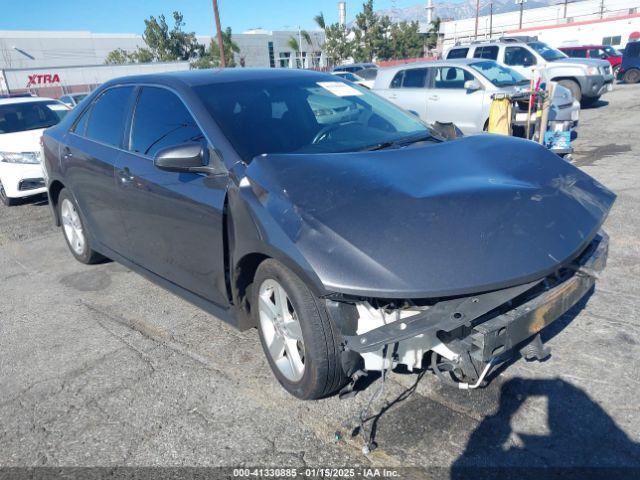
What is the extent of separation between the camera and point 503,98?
820 cm

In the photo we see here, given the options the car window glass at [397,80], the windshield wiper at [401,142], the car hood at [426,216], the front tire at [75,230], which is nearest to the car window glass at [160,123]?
the car hood at [426,216]

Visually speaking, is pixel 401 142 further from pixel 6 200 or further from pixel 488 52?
pixel 488 52

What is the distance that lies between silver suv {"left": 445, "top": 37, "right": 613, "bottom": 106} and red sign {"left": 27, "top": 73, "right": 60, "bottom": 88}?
82.2ft

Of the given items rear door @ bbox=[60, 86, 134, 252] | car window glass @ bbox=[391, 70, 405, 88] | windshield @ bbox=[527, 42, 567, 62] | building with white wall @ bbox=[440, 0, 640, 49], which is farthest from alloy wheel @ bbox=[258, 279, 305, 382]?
building with white wall @ bbox=[440, 0, 640, 49]

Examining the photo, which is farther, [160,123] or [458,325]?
[160,123]

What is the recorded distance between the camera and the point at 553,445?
2383 millimetres

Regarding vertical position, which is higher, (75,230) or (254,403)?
(75,230)

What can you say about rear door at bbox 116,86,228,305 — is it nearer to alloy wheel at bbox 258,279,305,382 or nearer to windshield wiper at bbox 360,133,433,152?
alloy wheel at bbox 258,279,305,382

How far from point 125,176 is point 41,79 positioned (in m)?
31.6

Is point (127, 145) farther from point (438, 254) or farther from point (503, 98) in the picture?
point (503, 98)

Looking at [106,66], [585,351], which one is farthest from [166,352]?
[106,66]

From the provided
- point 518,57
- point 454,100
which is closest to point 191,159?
point 454,100

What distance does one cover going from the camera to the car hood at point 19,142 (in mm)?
7824

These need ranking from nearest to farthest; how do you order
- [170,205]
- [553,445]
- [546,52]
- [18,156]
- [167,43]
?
1. [553,445]
2. [170,205]
3. [18,156]
4. [546,52]
5. [167,43]
